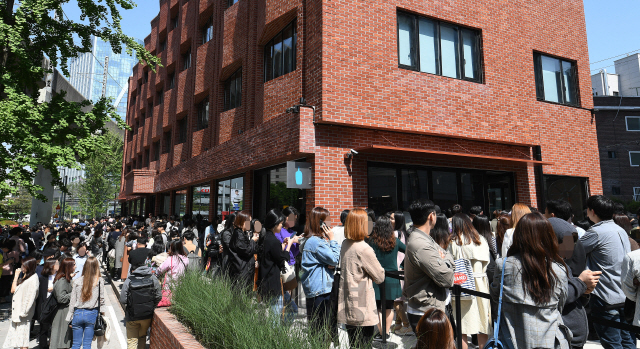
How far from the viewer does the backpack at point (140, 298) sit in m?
6.09

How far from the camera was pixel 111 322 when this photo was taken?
9367 mm

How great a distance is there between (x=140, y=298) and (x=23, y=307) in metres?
2.98

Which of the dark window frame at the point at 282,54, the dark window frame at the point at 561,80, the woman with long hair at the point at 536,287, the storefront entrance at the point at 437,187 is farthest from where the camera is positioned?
the dark window frame at the point at 561,80

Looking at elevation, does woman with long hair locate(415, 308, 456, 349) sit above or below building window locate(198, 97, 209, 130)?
below

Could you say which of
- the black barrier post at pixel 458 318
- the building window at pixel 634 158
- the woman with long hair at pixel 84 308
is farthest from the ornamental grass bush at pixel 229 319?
the building window at pixel 634 158

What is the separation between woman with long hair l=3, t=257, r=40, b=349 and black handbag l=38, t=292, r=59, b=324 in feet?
Result: 1.50

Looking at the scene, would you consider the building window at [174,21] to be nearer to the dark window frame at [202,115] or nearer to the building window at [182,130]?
the building window at [182,130]

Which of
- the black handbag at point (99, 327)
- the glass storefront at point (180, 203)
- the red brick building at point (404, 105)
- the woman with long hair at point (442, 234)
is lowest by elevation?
the black handbag at point (99, 327)

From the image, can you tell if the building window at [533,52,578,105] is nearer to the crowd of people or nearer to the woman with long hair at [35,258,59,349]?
the crowd of people

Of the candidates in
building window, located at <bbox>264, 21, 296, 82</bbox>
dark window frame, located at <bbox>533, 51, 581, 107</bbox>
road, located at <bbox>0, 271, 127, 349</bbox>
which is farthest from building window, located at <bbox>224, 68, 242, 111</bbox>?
dark window frame, located at <bbox>533, 51, 581, 107</bbox>

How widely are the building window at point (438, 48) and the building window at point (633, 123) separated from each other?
3844 centimetres

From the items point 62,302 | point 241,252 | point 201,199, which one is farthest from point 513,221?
point 201,199

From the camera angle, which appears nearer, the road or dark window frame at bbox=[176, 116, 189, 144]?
the road

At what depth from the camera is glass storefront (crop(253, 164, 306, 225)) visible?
11.7 metres
